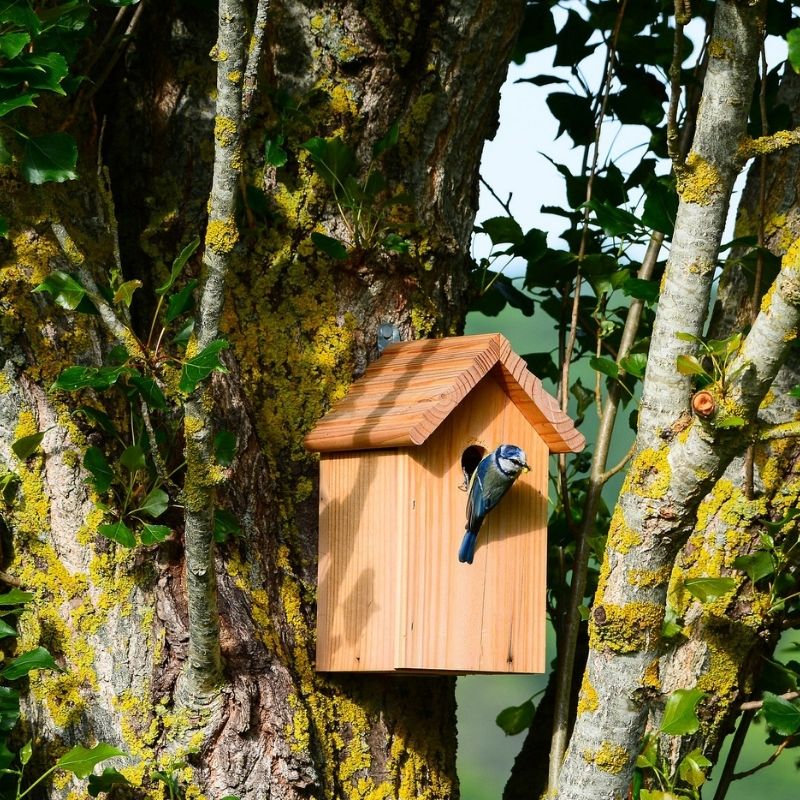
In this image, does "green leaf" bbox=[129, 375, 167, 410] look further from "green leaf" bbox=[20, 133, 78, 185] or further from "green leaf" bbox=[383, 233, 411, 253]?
"green leaf" bbox=[383, 233, 411, 253]

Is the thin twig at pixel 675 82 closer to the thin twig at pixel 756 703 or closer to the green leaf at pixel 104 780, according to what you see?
the thin twig at pixel 756 703

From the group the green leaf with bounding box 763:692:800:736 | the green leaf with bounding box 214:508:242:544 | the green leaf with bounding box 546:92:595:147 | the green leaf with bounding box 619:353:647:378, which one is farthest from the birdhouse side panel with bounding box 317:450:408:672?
the green leaf with bounding box 546:92:595:147

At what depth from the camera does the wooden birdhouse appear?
231 cm

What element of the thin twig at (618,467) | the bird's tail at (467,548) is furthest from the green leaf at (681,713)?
the thin twig at (618,467)

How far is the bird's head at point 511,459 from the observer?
7.58 feet

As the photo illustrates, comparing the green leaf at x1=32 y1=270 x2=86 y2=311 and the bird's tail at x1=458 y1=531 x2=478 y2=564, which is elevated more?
the green leaf at x1=32 y1=270 x2=86 y2=311

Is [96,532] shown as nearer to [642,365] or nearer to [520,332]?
[642,365]

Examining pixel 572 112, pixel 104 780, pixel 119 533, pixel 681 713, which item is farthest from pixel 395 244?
pixel 104 780

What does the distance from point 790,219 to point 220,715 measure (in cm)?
169

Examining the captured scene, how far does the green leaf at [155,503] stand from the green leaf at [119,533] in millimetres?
65

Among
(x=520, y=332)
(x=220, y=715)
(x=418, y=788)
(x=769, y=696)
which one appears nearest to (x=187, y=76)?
(x=220, y=715)

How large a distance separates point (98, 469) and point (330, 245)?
73 cm

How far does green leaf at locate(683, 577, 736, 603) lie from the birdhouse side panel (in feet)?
1.96

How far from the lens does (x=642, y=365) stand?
2.71 meters
